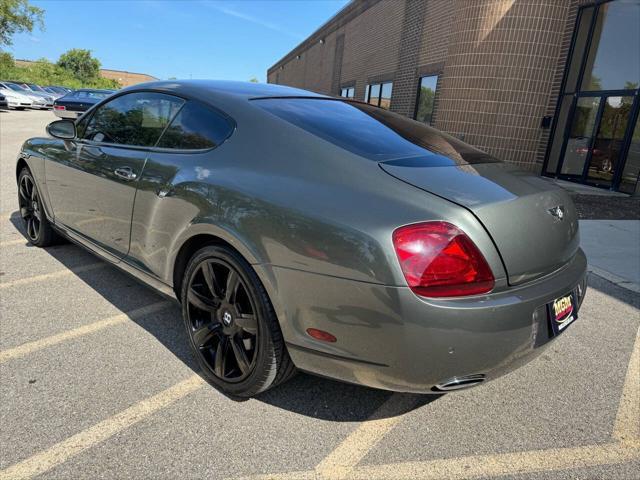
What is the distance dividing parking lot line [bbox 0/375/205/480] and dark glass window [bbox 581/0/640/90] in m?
10.9

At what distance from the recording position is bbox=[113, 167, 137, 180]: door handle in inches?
107

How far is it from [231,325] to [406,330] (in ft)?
3.17

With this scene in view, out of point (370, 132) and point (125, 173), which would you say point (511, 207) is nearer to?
point (370, 132)

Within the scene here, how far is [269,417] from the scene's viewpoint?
7.22 feet

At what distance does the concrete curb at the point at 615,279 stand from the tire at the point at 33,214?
17.1 ft

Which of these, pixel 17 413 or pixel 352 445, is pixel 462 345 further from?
pixel 17 413

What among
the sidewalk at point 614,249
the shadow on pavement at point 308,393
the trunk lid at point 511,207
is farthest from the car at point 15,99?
the trunk lid at point 511,207

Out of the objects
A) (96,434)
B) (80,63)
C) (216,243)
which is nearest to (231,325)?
(216,243)

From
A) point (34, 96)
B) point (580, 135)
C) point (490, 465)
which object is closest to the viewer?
point (490, 465)

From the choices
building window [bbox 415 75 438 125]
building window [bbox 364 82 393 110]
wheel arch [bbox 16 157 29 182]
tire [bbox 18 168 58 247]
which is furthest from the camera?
building window [bbox 364 82 393 110]

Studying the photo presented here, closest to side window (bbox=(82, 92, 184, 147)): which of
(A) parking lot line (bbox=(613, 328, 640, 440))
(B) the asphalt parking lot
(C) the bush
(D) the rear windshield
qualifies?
(D) the rear windshield

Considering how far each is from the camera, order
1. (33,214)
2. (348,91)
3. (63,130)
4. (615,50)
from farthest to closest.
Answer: (348,91)
(615,50)
(33,214)
(63,130)

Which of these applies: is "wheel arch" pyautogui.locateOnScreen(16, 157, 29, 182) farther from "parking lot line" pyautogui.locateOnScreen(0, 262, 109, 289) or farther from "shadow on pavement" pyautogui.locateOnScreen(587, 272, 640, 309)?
"shadow on pavement" pyautogui.locateOnScreen(587, 272, 640, 309)

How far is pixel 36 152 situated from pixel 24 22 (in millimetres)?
38181
